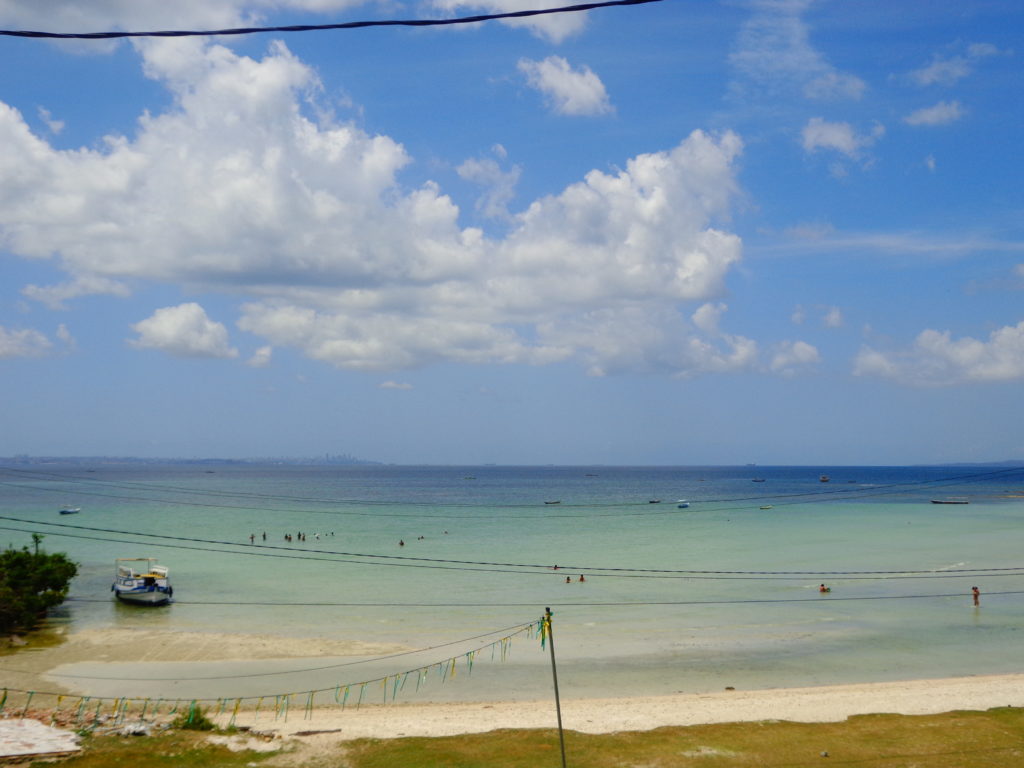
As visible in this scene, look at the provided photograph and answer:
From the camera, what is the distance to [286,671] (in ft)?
133

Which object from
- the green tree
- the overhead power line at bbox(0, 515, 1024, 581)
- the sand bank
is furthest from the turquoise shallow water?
the green tree

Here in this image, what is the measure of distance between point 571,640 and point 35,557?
3593cm

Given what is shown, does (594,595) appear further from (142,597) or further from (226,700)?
(142,597)

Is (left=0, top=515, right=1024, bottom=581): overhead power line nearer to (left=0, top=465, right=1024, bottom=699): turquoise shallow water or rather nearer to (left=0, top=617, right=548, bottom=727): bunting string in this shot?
(left=0, top=465, right=1024, bottom=699): turquoise shallow water

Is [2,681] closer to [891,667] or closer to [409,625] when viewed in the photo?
[409,625]

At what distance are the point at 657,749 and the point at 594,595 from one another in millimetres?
34209

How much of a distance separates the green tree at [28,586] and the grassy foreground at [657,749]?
82.2 ft

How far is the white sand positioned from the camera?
30.3 meters

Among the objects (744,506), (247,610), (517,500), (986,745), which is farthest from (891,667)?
(517,500)

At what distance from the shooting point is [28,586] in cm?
5012

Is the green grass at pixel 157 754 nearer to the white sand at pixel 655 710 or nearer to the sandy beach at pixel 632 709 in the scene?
the sandy beach at pixel 632 709

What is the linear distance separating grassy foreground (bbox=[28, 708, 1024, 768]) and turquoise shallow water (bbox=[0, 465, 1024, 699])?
841 centimetres

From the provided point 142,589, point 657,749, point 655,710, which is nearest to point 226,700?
point 655,710

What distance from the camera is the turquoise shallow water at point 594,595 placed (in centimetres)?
4016
